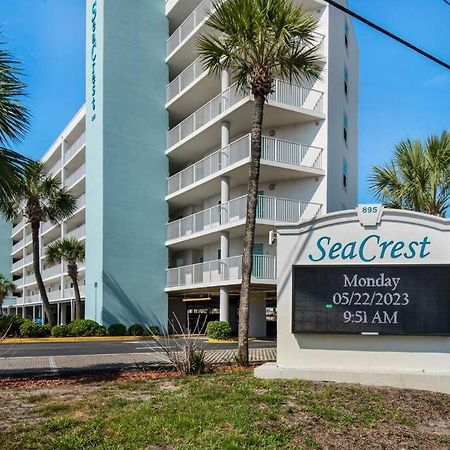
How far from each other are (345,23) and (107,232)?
18633 millimetres

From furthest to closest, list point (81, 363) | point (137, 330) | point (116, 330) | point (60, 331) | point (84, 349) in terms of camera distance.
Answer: point (137, 330), point (116, 330), point (60, 331), point (84, 349), point (81, 363)

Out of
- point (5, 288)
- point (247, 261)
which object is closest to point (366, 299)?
point (247, 261)

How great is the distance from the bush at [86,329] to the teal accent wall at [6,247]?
50.9m

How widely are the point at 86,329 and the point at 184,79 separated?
16.1 metres

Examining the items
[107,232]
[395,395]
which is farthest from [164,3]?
[395,395]

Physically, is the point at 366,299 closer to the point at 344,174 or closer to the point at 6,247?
the point at 344,174

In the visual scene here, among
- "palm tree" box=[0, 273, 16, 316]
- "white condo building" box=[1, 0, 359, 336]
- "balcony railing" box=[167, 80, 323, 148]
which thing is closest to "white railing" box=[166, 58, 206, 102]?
"white condo building" box=[1, 0, 359, 336]

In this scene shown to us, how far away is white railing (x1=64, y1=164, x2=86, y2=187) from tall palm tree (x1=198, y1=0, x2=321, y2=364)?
31.8 meters

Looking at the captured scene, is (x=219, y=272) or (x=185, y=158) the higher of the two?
(x=185, y=158)

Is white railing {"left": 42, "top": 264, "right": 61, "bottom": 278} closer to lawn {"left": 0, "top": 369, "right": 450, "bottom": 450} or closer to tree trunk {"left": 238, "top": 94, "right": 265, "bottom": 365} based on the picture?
tree trunk {"left": 238, "top": 94, "right": 265, "bottom": 365}

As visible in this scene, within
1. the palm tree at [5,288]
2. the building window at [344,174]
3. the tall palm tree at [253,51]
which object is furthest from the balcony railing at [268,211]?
the palm tree at [5,288]

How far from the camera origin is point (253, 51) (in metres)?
13.9

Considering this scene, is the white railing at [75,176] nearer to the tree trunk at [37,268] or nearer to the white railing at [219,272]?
the tree trunk at [37,268]

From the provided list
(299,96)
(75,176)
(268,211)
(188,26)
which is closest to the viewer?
(268,211)
